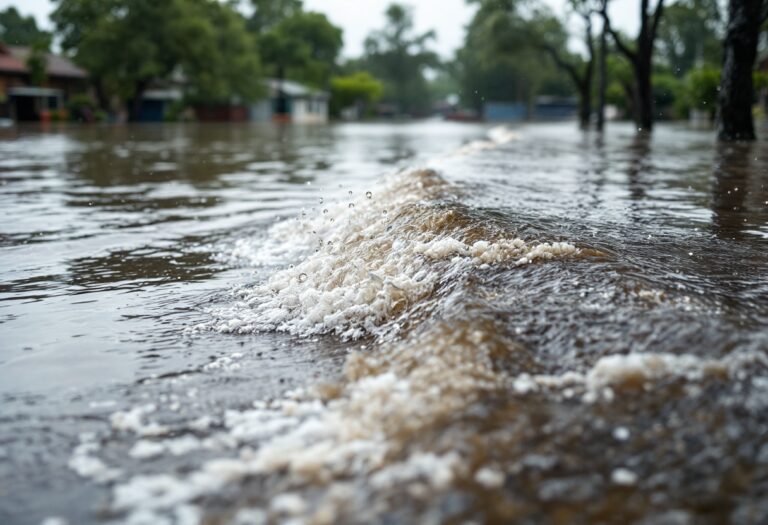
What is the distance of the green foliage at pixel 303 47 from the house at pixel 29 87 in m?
23.3

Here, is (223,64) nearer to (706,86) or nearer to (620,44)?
(706,86)

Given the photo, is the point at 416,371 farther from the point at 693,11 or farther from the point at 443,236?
the point at 693,11

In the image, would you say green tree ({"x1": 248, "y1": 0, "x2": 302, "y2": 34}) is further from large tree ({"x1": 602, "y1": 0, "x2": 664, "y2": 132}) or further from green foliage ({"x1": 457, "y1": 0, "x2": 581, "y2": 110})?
large tree ({"x1": 602, "y1": 0, "x2": 664, "y2": 132})

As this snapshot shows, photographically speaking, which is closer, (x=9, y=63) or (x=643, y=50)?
(x=643, y=50)

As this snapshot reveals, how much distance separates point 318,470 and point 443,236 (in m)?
2.61

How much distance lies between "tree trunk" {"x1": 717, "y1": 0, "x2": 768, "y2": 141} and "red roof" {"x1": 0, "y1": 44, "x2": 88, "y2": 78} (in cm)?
4282

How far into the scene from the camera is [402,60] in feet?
367

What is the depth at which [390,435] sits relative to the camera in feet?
7.96

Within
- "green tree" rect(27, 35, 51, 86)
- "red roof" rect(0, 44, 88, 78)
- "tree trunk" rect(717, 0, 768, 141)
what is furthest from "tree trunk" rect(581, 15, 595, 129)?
"red roof" rect(0, 44, 88, 78)

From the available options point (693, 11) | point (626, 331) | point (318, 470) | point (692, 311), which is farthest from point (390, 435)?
point (693, 11)

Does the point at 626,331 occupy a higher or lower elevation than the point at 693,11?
lower

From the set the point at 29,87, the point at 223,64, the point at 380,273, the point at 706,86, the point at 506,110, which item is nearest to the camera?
the point at 380,273

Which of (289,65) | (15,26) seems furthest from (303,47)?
(15,26)

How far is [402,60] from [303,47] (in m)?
34.1
